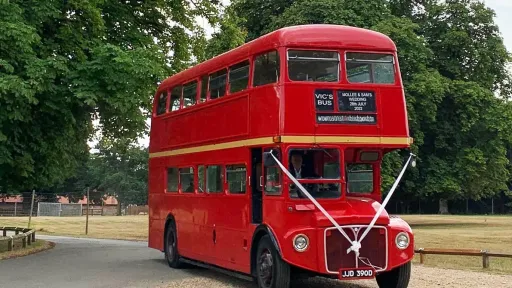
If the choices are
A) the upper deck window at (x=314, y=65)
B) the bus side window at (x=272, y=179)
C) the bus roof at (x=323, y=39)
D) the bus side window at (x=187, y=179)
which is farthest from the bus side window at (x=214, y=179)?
the upper deck window at (x=314, y=65)

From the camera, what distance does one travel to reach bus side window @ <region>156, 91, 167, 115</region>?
59.9 ft

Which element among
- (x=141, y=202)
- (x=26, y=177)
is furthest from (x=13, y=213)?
(x=26, y=177)

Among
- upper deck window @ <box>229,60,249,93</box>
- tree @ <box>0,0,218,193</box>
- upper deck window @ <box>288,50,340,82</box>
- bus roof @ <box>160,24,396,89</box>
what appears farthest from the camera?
tree @ <box>0,0,218,193</box>

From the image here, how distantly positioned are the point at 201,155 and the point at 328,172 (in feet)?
14.0

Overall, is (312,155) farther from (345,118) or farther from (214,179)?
(214,179)

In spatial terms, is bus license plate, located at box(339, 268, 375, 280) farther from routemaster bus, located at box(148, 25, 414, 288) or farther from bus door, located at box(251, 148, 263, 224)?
bus door, located at box(251, 148, 263, 224)

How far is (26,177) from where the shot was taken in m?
21.7

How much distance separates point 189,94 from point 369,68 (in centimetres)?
542

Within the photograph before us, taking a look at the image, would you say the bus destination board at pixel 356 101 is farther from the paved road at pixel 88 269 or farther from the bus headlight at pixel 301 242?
the paved road at pixel 88 269

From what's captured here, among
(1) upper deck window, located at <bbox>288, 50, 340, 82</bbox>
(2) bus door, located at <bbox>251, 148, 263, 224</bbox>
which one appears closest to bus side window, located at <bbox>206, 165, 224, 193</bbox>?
(2) bus door, located at <bbox>251, 148, 263, 224</bbox>

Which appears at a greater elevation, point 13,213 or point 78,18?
point 78,18

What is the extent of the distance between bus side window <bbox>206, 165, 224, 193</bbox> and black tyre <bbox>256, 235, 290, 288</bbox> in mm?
2423

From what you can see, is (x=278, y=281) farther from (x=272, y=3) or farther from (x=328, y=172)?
(x=272, y=3)

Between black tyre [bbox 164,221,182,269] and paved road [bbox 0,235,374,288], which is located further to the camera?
black tyre [bbox 164,221,182,269]
